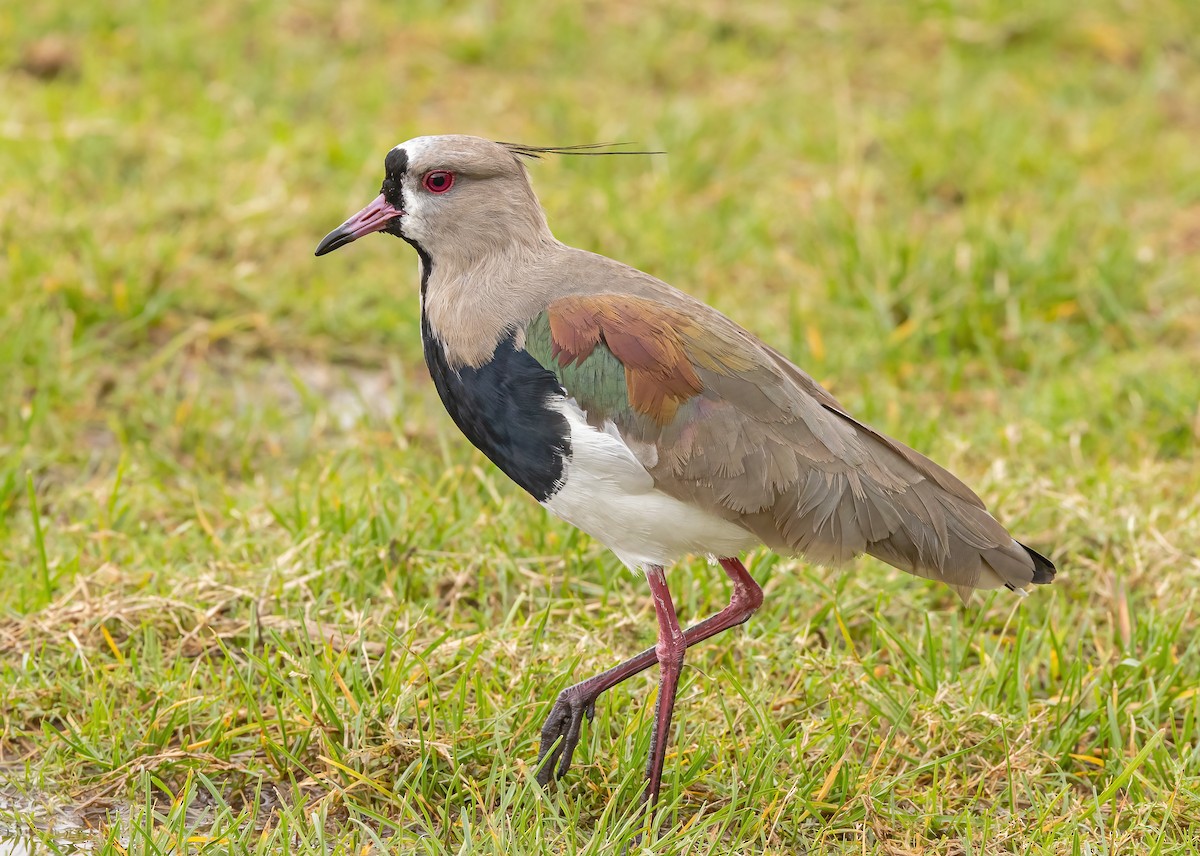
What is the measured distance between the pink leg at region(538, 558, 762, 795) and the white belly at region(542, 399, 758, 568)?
0.18 metres

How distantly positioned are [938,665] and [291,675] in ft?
5.39

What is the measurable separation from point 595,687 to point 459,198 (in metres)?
1.24

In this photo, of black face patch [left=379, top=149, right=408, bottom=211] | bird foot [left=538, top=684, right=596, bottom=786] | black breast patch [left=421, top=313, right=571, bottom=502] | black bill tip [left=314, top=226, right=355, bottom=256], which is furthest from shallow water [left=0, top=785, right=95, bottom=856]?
black face patch [left=379, top=149, right=408, bottom=211]

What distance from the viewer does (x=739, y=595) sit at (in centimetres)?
385

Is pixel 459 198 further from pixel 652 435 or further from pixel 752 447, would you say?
pixel 752 447

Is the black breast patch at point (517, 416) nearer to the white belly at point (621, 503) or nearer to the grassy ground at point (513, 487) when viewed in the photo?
the white belly at point (621, 503)

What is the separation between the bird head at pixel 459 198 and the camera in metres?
3.79

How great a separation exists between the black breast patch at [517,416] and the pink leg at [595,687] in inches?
17.2

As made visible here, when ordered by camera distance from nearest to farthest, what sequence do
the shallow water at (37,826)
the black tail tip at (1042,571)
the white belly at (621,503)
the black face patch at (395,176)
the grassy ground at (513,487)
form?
the shallow water at (37,826), the white belly at (621,503), the grassy ground at (513,487), the black tail tip at (1042,571), the black face patch at (395,176)

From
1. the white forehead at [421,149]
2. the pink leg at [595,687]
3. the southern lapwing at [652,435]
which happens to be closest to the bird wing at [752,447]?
the southern lapwing at [652,435]

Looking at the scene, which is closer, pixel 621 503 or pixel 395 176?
pixel 621 503

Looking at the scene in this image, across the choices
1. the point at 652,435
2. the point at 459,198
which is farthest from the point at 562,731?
the point at 459,198

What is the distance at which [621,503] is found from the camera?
3.48 meters

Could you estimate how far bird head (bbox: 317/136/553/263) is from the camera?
3787mm
